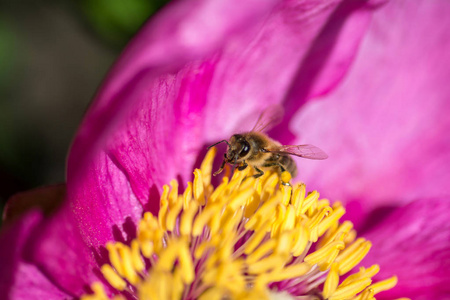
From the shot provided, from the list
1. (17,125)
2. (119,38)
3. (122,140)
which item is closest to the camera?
(122,140)

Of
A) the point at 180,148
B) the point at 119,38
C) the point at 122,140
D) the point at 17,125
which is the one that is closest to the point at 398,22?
A: the point at 180,148

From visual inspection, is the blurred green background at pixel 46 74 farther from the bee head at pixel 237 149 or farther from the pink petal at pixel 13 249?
the pink petal at pixel 13 249

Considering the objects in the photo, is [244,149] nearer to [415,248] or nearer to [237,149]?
[237,149]

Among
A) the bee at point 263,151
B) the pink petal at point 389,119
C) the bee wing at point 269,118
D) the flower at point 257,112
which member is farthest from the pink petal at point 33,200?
the pink petal at point 389,119

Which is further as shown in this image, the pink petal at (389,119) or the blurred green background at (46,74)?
the blurred green background at (46,74)

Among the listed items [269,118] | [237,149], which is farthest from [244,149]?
[269,118]

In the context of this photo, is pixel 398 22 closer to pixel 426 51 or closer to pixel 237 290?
pixel 426 51
